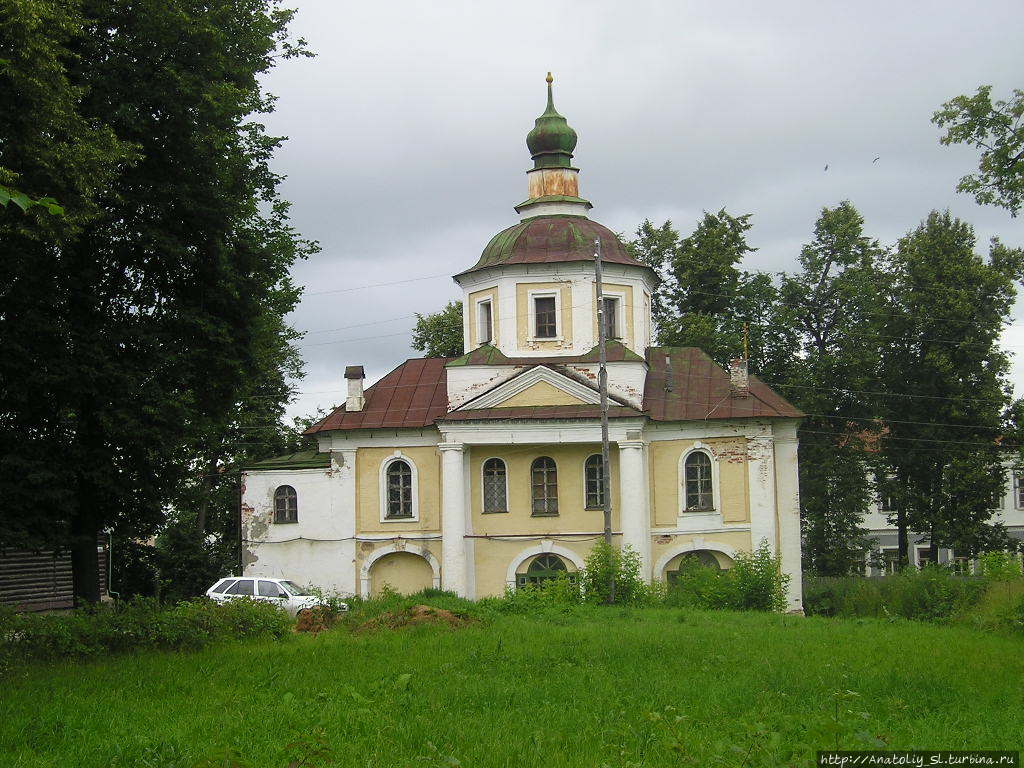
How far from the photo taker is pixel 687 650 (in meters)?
16.4

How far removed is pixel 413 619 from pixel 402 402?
1527cm

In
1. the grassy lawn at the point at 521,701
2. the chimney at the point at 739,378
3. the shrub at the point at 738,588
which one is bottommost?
the shrub at the point at 738,588

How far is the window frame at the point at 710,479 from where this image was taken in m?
32.7

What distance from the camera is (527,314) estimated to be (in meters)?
34.3

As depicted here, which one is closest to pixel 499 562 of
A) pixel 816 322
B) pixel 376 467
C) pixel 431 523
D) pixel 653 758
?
pixel 431 523

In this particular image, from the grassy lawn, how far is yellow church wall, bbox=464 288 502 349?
1693 centimetres

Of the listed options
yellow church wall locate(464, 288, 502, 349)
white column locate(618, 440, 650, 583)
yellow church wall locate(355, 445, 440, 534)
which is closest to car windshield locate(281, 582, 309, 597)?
yellow church wall locate(355, 445, 440, 534)

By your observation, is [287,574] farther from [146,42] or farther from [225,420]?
[146,42]

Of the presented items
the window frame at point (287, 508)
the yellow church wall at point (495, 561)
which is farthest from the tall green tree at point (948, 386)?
the window frame at point (287, 508)

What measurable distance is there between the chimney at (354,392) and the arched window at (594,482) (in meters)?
6.88

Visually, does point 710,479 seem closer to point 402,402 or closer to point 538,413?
point 538,413

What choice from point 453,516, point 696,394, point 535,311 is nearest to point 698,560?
point 696,394

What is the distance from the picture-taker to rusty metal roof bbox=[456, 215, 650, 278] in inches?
1350

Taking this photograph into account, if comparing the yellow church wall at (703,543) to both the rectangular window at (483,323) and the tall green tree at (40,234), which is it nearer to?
the rectangular window at (483,323)
